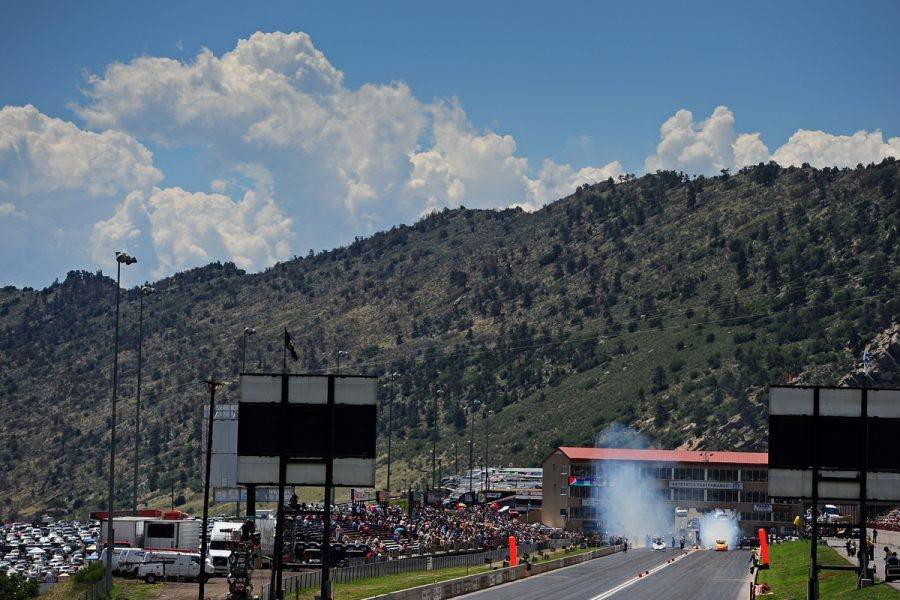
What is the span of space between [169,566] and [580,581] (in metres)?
26.4

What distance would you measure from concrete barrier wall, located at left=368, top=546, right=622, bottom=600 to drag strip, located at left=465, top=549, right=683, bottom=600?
0.60m

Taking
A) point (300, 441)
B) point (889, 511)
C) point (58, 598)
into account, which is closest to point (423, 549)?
point (58, 598)

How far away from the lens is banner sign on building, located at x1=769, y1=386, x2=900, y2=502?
39.1m

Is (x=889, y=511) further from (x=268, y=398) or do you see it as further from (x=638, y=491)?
(x=268, y=398)

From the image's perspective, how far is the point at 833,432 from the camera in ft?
128

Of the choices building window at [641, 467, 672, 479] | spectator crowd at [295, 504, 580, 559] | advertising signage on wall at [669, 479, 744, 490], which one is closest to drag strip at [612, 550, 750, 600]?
spectator crowd at [295, 504, 580, 559]

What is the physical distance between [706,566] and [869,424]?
62.9 meters

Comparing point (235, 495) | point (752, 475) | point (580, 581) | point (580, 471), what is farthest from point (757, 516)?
point (580, 581)

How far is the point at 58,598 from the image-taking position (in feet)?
225

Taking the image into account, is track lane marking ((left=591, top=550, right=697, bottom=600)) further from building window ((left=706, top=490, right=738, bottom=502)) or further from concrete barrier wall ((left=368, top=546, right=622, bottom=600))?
building window ((left=706, top=490, right=738, bottom=502))

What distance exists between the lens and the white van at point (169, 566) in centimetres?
7175

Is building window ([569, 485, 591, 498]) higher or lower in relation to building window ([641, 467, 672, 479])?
lower

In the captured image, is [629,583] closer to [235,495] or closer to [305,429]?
[235,495]

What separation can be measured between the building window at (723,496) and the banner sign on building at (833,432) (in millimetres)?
130374
